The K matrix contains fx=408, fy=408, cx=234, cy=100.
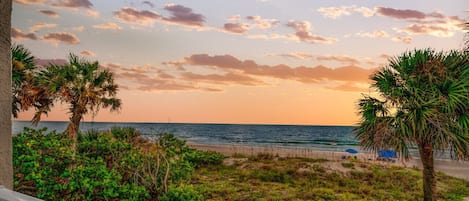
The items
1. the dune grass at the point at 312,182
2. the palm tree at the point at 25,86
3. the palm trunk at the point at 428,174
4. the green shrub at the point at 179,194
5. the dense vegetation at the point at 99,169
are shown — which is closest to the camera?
the dense vegetation at the point at 99,169

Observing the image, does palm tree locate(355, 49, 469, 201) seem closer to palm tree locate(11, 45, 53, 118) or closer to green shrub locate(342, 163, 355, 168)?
green shrub locate(342, 163, 355, 168)

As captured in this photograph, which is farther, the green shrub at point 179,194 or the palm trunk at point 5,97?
the green shrub at point 179,194

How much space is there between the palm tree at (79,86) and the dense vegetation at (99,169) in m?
4.74

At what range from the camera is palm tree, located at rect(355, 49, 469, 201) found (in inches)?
356

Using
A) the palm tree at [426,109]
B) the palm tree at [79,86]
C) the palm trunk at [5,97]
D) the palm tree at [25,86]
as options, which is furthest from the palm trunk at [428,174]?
the palm tree at [25,86]

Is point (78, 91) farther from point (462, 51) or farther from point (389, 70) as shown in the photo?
point (462, 51)

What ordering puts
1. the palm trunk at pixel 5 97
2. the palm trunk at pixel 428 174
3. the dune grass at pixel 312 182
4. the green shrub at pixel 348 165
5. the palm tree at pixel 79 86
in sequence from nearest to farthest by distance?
1. the palm trunk at pixel 5 97
2. the palm trunk at pixel 428 174
3. the dune grass at pixel 312 182
4. the palm tree at pixel 79 86
5. the green shrub at pixel 348 165

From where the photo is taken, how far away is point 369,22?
72.4 feet

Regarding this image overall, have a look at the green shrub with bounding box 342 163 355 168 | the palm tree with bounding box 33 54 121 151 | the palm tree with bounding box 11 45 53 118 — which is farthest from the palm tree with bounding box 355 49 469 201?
the palm tree with bounding box 11 45 53 118

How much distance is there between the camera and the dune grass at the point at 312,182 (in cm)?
1060

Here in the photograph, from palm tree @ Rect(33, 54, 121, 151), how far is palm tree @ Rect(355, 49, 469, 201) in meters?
7.14

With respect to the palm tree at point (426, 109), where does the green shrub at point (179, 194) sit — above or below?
below

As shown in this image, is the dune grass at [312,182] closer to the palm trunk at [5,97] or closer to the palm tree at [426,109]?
the palm tree at [426,109]

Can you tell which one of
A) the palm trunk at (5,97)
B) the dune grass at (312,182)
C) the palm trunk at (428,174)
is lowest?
the dune grass at (312,182)
